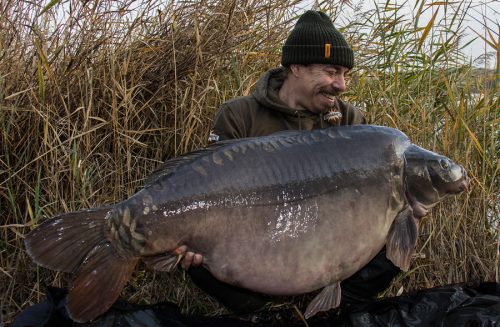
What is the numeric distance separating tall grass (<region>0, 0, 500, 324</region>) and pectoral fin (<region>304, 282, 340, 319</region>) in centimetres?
65

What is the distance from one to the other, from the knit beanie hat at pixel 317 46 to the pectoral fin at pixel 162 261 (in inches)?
43.3

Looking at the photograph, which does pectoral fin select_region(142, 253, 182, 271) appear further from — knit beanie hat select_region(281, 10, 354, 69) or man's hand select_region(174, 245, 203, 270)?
knit beanie hat select_region(281, 10, 354, 69)

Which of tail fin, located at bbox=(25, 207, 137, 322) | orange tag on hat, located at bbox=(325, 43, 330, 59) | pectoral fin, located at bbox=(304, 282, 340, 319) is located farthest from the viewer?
orange tag on hat, located at bbox=(325, 43, 330, 59)

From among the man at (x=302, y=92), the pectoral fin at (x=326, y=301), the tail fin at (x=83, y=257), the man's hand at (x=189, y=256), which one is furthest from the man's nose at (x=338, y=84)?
the tail fin at (x=83, y=257)

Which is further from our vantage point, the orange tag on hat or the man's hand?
the orange tag on hat

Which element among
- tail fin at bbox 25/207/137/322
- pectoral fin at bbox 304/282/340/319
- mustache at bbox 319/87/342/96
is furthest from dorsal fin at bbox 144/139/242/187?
mustache at bbox 319/87/342/96

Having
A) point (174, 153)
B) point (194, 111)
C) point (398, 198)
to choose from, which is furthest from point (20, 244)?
point (398, 198)

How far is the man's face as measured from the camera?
2.35 meters

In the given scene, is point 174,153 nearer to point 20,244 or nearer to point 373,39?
point 20,244

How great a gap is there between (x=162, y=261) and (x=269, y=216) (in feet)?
1.25

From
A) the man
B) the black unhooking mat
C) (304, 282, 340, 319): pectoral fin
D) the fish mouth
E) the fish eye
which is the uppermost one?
the man

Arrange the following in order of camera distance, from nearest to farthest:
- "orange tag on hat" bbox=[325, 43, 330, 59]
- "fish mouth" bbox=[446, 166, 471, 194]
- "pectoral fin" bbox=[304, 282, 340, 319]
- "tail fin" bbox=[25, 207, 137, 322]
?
1. "tail fin" bbox=[25, 207, 137, 322]
2. "pectoral fin" bbox=[304, 282, 340, 319]
3. "fish mouth" bbox=[446, 166, 471, 194]
4. "orange tag on hat" bbox=[325, 43, 330, 59]

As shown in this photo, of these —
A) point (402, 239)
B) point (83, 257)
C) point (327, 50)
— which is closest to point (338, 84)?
point (327, 50)

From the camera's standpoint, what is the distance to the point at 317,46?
7.72 feet
